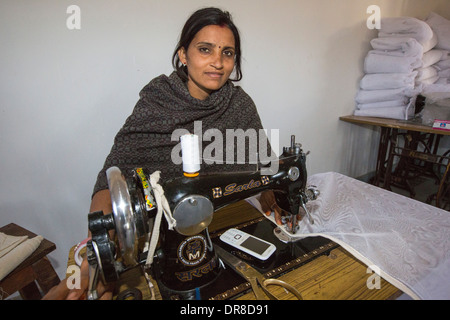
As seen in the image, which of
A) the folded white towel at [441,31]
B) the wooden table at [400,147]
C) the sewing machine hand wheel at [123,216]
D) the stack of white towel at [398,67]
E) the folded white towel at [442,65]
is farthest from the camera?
the folded white towel at [442,65]

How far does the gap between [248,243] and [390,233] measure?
47 cm

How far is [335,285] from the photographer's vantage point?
631 millimetres

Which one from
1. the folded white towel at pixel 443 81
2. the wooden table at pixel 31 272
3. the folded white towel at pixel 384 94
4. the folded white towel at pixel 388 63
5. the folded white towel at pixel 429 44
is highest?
the folded white towel at pixel 429 44

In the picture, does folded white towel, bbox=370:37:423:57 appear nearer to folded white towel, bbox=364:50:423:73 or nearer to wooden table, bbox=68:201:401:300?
folded white towel, bbox=364:50:423:73

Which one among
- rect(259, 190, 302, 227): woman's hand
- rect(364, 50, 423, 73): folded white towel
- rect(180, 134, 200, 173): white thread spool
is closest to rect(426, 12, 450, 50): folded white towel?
rect(364, 50, 423, 73): folded white towel

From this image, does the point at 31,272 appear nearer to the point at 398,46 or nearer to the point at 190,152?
the point at 190,152

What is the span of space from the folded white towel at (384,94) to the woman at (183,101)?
69.8 inches

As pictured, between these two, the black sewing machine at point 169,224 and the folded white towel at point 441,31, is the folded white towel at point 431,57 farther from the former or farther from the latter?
the black sewing machine at point 169,224

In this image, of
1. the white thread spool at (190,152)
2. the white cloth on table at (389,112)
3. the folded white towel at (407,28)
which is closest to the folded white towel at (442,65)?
the folded white towel at (407,28)

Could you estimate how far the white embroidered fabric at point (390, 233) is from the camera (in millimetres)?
643

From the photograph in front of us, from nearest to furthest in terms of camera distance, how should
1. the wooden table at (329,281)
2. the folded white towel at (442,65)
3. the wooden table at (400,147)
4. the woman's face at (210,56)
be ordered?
the wooden table at (329,281), the woman's face at (210,56), the wooden table at (400,147), the folded white towel at (442,65)

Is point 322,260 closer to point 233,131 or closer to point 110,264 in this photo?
point 110,264

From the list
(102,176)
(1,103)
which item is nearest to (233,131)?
(102,176)

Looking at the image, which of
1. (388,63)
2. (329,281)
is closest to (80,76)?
(329,281)
